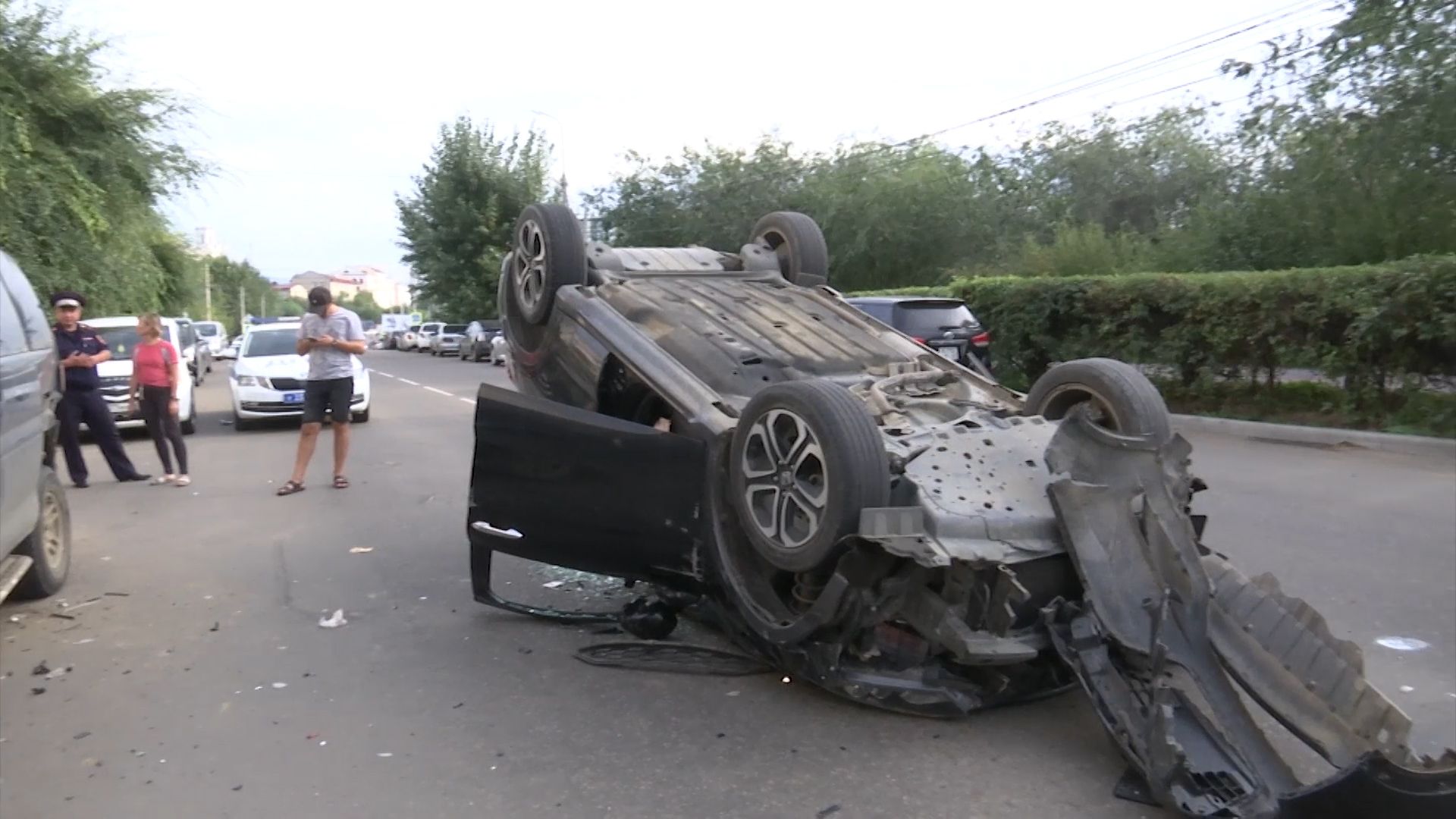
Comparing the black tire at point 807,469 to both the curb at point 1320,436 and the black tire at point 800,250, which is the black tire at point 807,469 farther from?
the curb at point 1320,436

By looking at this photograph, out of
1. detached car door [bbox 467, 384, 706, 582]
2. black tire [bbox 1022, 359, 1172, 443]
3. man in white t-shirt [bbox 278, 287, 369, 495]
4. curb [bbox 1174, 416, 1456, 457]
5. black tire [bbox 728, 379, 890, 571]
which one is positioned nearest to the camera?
black tire [bbox 728, 379, 890, 571]

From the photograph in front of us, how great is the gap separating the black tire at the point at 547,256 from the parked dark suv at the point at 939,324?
8695 millimetres

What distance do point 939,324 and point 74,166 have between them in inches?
517

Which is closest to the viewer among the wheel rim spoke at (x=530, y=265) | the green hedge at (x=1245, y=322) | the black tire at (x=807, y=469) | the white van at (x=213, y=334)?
the black tire at (x=807, y=469)

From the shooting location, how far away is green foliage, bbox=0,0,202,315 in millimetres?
16172

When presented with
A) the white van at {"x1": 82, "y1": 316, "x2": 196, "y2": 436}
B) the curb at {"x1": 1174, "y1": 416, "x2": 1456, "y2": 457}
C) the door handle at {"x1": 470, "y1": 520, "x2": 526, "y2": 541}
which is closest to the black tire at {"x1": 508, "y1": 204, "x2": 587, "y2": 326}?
the door handle at {"x1": 470, "y1": 520, "x2": 526, "y2": 541}

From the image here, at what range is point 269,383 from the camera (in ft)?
48.9

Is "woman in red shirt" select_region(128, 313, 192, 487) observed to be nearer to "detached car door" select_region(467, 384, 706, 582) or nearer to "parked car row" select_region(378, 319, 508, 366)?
"detached car door" select_region(467, 384, 706, 582)

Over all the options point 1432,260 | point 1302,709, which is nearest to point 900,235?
point 1432,260

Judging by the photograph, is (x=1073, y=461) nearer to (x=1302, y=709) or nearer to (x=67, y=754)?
(x=1302, y=709)

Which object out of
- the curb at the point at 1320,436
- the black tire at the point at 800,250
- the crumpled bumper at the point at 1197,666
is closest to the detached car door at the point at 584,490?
the crumpled bumper at the point at 1197,666

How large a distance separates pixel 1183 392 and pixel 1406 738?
1276 cm

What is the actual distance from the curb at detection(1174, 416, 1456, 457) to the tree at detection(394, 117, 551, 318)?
33684mm

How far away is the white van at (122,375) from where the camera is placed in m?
13.9
